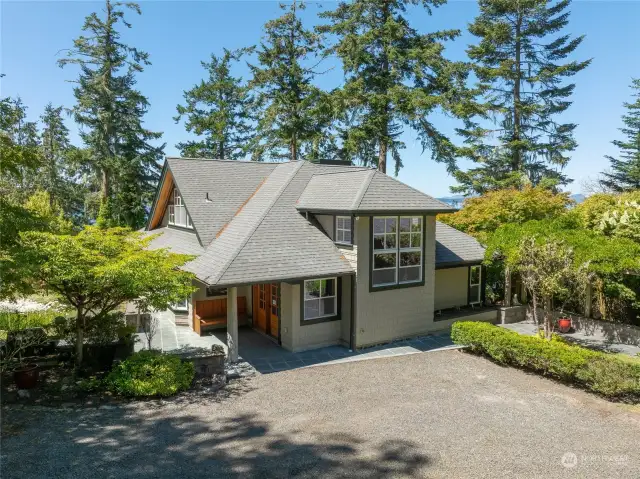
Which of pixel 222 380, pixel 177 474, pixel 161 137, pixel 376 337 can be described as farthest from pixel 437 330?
pixel 161 137

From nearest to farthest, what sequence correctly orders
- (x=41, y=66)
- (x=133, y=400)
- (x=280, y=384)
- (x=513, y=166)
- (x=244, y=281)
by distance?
(x=133, y=400)
(x=280, y=384)
(x=244, y=281)
(x=41, y=66)
(x=513, y=166)

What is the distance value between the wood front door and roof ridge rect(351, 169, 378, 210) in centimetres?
374

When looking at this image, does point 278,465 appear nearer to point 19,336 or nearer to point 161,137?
point 19,336

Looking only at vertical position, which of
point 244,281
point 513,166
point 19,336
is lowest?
point 19,336

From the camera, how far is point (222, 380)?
35.7 ft

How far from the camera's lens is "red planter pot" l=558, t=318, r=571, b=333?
640 inches

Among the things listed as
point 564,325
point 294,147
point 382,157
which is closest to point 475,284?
point 564,325

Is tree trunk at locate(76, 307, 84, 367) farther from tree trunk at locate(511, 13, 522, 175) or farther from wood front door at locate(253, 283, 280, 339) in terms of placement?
A: tree trunk at locate(511, 13, 522, 175)

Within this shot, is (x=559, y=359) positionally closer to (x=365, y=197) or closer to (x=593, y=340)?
(x=593, y=340)

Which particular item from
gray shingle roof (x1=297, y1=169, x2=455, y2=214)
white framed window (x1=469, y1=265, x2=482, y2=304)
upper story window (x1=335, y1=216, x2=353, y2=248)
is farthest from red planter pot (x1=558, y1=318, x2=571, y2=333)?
upper story window (x1=335, y1=216, x2=353, y2=248)

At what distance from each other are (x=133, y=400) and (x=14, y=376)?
3048mm

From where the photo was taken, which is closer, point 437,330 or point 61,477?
point 61,477

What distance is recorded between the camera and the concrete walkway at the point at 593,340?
1417 cm

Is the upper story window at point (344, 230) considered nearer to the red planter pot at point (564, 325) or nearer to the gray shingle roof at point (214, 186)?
the gray shingle roof at point (214, 186)
